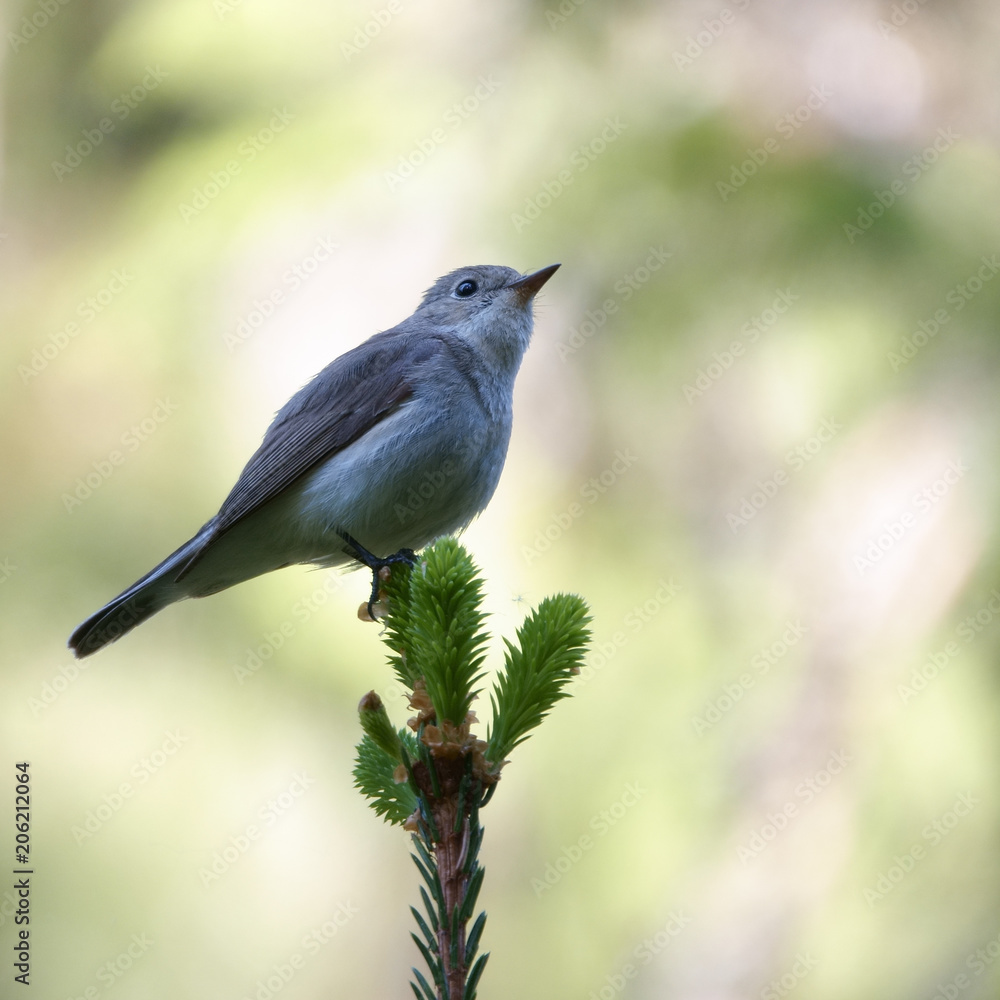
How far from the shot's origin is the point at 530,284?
398 cm

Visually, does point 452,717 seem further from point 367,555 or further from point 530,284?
point 530,284

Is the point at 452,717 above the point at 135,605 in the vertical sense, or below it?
below

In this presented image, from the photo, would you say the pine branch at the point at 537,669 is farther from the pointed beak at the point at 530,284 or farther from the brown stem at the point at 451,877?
the pointed beak at the point at 530,284

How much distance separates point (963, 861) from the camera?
3.75 meters

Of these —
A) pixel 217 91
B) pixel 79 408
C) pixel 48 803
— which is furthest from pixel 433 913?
pixel 217 91

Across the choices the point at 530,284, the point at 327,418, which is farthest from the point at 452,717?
the point at 530,284

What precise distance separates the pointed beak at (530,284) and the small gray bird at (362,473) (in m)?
0.02

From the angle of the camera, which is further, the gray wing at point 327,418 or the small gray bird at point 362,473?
the gray wing at point 327,418

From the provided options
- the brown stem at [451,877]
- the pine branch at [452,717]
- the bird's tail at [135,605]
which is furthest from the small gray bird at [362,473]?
the brown stem at [451,877]

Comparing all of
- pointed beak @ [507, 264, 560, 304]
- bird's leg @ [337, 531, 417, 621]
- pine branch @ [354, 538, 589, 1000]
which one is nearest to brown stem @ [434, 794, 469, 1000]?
pine branch @ [354, 538, 589, 1000]

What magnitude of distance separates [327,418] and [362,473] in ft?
1.22

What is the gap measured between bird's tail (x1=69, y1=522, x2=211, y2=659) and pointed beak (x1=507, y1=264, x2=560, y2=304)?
1.52 metres

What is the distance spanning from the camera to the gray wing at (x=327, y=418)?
11.4ft

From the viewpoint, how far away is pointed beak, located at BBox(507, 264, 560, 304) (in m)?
3.91
